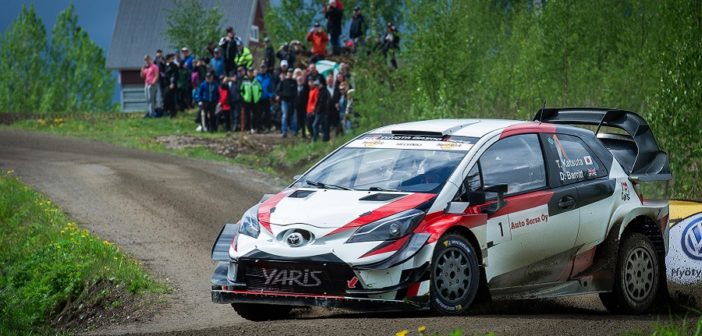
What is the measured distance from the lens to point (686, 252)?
12.0 metres

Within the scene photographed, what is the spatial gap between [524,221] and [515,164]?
519mm

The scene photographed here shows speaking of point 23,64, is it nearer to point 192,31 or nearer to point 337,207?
point 192,31

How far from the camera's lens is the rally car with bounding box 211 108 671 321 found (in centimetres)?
907

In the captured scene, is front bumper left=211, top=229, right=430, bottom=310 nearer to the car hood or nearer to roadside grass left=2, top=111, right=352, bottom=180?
the car hood

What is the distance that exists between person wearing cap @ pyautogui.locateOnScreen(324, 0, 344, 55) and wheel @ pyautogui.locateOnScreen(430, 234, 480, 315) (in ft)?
107

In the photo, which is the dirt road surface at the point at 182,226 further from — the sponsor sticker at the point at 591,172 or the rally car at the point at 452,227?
the sponsor sticker at the point at 591,172

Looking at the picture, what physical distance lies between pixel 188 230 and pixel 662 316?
8.02 meters

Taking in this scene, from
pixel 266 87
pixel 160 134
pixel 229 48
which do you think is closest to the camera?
pixel 266 87

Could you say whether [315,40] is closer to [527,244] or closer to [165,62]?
[165,62]

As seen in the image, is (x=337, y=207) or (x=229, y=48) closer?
(x=337, y=207)

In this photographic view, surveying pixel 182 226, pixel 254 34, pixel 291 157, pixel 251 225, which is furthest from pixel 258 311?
pixel 254 34

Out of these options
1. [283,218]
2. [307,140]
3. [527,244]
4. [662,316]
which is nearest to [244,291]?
[283,218]

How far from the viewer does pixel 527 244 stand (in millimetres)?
9898

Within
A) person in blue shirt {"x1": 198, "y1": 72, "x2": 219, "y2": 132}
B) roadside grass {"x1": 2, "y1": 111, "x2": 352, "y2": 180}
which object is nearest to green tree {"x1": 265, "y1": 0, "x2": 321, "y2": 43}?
roadside grass {"x1": 2, "y1": 111, "x2": 352, "y2": 180}
